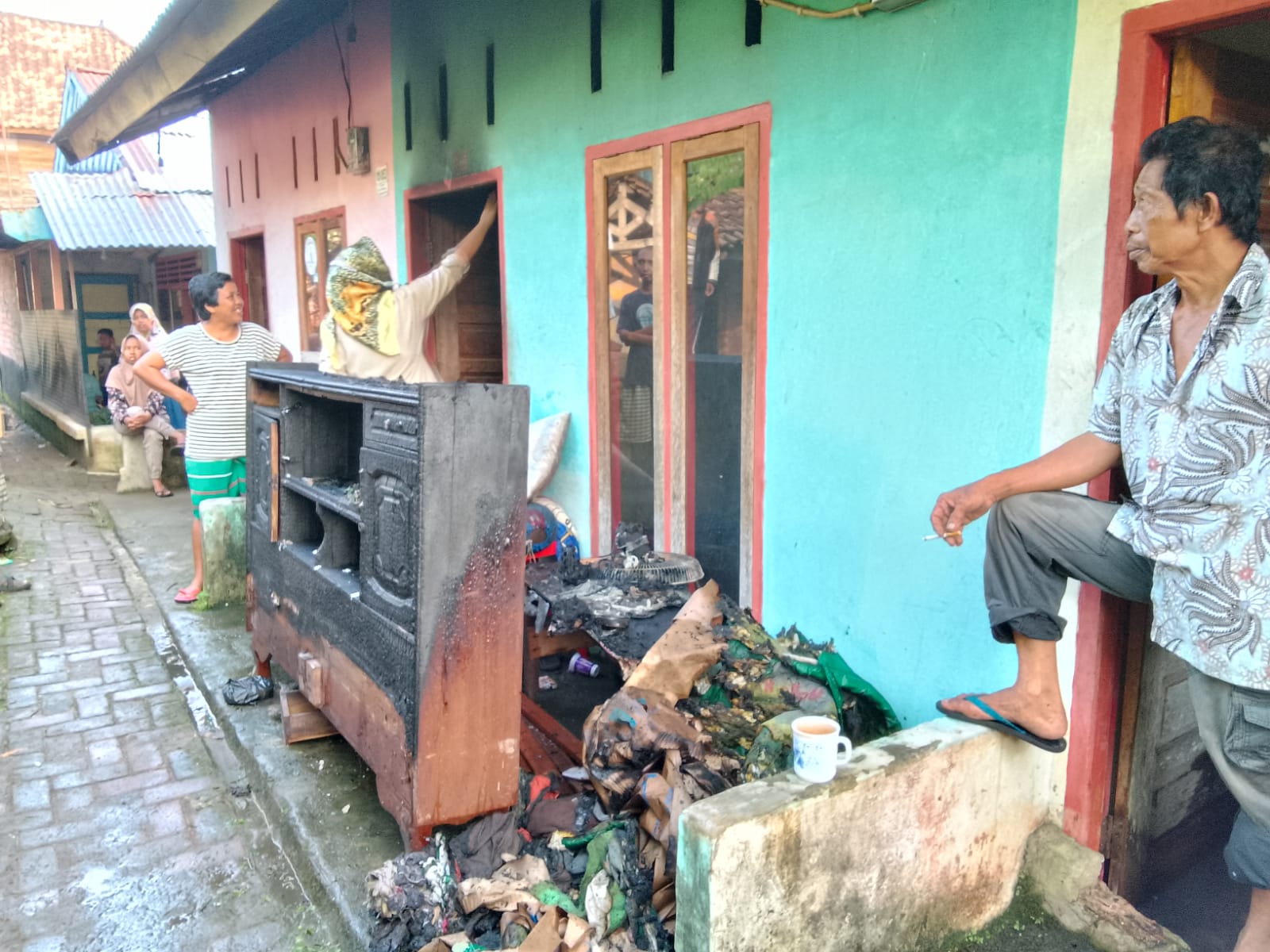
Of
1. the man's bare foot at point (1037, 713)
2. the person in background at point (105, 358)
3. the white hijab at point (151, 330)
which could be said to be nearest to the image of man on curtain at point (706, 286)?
the man's bare foot at point (1037, 713)

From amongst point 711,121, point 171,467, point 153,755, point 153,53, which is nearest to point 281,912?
point 153,755

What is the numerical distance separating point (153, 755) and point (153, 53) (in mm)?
4327

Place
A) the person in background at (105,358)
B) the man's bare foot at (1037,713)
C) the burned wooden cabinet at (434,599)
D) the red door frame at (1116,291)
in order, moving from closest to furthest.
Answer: the red door frame at (1116,291)
the man's bare foot at (1037,713)
the burned wooden cabinet at (434,599)
the person in background at (105,358)

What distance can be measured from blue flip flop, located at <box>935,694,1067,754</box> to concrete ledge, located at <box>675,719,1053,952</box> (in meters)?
0.03

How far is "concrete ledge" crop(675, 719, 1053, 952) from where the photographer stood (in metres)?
2.27

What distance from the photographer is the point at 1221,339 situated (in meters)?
2.11

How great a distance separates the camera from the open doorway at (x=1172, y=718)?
2.47 m

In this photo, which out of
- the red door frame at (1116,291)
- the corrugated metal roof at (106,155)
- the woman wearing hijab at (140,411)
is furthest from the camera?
the corrugated metal roof at (106,155)

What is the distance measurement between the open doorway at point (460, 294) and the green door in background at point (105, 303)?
1013 centimetres

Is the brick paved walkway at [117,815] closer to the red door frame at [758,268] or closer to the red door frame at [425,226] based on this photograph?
the red door frame at [758,268]

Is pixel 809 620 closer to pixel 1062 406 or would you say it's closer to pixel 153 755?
pixel 1062 406

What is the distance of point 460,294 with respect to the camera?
646cm

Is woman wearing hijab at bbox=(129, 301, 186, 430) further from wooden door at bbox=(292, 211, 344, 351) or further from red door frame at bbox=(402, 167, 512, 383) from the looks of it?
red door frame at bbox=(402, 167, 512, 383)

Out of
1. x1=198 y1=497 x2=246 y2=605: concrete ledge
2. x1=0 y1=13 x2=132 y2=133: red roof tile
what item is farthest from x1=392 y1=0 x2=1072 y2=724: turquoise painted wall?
x1=0 y1=13 x2=132 y2=133: red roof tile
